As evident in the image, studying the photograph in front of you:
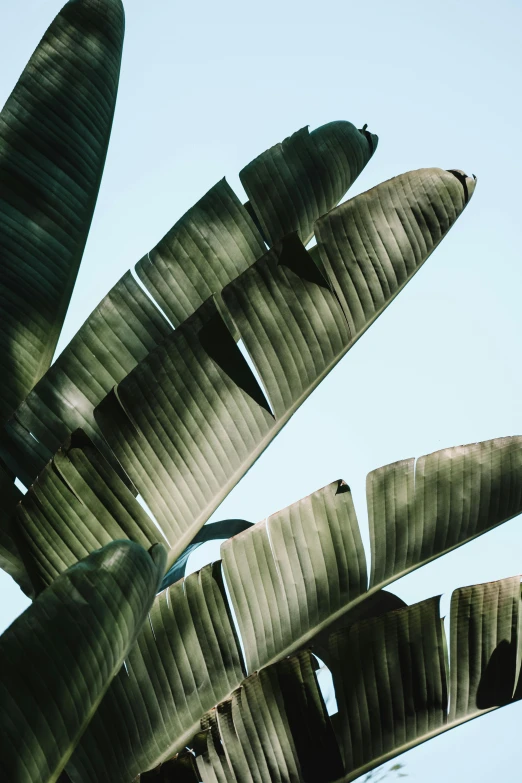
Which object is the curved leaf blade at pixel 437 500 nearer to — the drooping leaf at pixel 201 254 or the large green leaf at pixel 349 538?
the large green leaf at pixel 349 538

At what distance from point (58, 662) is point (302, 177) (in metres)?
1.01

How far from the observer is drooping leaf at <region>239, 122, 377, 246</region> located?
1325 millimetres

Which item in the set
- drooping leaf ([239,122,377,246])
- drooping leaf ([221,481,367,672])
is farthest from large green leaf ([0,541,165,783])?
drooping leaf ([239,122,377,246])

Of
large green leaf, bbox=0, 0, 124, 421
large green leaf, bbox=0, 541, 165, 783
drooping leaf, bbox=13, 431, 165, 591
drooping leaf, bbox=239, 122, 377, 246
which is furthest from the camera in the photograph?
drooping leaf, bbox=239, 122, 377, 246

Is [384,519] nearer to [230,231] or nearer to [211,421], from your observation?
[211,421]

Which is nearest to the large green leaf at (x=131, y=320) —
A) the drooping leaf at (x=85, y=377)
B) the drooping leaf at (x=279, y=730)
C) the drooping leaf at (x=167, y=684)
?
the drooping leaf at (x=85, y=377)

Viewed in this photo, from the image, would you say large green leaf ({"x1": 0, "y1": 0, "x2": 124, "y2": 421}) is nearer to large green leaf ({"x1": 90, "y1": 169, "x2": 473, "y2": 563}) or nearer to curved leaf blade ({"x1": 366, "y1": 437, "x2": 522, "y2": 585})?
large green leaf ({"x1": 90, "y1": 169, "x2": 473, "y2": 563})

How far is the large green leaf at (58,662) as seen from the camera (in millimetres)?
618

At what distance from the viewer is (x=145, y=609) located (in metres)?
0.71

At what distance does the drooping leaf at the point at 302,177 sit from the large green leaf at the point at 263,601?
20.8 inches

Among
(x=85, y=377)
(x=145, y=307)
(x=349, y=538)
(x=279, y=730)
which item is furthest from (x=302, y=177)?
(x=279, y=730)

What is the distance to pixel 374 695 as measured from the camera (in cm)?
105

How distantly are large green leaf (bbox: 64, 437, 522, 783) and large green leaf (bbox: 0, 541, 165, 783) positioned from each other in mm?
349

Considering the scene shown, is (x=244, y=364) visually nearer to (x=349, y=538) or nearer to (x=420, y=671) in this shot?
(x=349, y=538)
